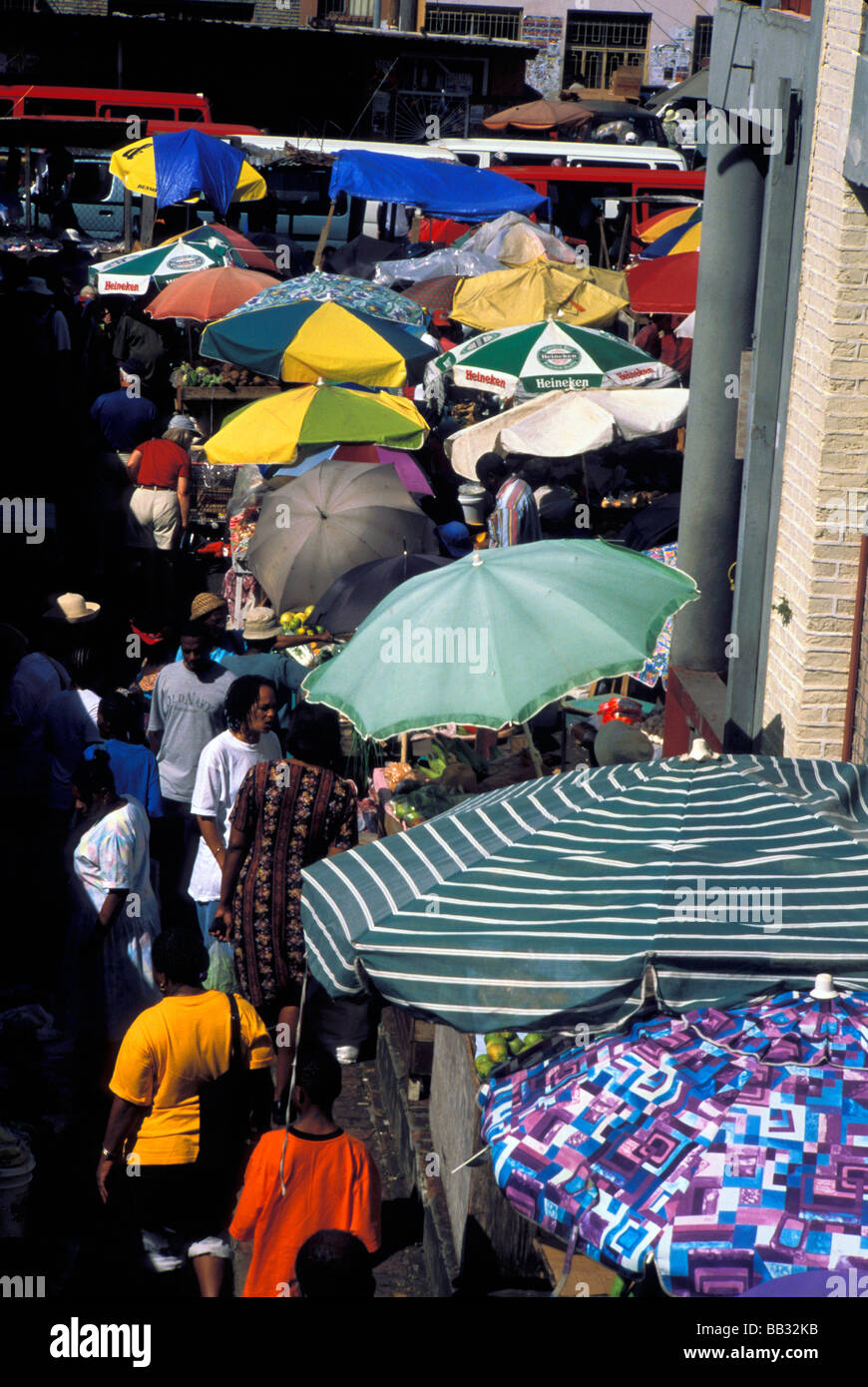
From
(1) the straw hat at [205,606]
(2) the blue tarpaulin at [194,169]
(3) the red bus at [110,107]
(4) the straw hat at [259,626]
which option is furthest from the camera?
(3) the red bus at [110,107]

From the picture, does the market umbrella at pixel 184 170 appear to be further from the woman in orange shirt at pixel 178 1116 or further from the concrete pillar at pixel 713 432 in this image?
the woman in orange shirt at pixel 178 1116

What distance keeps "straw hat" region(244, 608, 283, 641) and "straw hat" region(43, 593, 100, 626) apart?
92 cm

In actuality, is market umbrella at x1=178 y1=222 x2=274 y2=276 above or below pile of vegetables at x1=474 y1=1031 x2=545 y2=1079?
above

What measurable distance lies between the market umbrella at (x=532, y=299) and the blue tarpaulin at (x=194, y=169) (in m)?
4.13

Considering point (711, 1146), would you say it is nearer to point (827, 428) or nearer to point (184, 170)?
point (827, 428)

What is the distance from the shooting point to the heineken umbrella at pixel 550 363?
12.7 meters

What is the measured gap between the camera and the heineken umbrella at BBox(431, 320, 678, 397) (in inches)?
499

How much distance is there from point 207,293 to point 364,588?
7639 millimetres

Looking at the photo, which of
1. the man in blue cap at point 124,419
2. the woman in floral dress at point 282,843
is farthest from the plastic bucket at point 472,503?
the woman in floral dress at point 282,843

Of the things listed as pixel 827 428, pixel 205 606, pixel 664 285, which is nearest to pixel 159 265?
pixel 664 285

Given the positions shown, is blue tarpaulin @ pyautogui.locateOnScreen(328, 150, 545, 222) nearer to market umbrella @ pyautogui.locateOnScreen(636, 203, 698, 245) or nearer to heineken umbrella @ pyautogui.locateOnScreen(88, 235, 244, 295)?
market umbrella @ pyautogui.locateOnScreen(636, 203, 698, 245)

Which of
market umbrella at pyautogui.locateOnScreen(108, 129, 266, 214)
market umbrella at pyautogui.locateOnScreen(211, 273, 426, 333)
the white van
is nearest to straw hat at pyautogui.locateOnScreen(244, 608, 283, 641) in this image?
market umbrella at pyautogui.locateOnScreen(211, 273, 426, 333)

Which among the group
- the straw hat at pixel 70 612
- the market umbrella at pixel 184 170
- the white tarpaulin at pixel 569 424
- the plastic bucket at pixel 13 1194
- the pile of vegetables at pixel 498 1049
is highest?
the market umbrella at pixel 184 170

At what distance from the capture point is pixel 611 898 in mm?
4074
